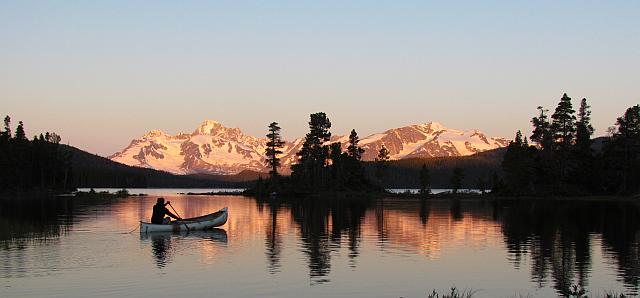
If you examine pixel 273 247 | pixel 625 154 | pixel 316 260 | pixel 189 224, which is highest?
pixel 625 154

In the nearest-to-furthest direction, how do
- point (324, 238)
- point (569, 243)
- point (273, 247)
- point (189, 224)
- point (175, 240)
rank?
point (273, 247)
point (569, 243)
point (175, 240)
point (324, 238)
point (189, 224)

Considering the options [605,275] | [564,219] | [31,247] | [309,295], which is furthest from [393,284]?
[564,219]

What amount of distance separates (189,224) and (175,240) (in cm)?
817

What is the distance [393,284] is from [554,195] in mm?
117310

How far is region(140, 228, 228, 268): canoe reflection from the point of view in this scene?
4369 centimetres

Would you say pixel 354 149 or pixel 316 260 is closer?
pixel 316 260

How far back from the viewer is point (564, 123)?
150625mm

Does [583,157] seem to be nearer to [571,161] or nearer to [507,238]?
[571,161]

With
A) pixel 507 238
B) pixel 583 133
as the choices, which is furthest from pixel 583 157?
pixel 507 238

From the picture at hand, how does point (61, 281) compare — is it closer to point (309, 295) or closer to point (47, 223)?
point (309, 295)

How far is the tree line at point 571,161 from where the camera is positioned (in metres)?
144

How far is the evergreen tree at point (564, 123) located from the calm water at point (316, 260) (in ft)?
276

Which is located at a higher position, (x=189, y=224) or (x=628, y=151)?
(x=628, y=151)

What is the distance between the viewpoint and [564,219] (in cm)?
7706
